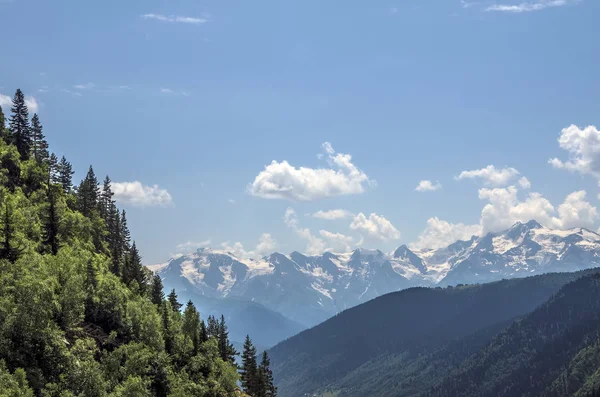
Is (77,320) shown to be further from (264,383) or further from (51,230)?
(264,383)

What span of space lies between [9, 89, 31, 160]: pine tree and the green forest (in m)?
0.50

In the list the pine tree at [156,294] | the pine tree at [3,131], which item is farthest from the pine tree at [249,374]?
the pine tree at [3,131]

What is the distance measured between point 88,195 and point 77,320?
3316 inches

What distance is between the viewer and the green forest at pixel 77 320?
82.6m

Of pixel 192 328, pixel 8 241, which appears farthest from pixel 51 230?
pixel 192 328

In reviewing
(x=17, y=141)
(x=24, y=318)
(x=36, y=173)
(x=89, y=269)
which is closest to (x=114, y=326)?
(x=89, y=269)

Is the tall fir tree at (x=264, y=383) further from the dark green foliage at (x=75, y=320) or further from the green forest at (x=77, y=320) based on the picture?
the dark green foliage at (x=75, y=320)

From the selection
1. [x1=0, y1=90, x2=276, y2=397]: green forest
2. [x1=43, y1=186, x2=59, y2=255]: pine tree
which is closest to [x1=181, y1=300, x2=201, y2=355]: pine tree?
[x1=0, y1=90, x2=276, y2=397]: green forest

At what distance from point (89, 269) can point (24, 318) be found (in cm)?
2483

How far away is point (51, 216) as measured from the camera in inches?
4633

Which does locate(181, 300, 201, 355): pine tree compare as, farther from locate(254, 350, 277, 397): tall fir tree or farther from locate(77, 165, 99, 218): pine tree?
locate(77, 165, 99, 218): pine tree

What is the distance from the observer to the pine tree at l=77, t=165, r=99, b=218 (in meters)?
166

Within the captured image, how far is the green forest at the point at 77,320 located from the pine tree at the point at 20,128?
0.50 meters

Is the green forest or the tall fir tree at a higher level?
the green forest
